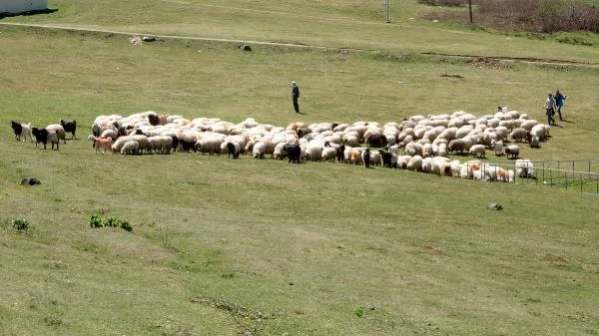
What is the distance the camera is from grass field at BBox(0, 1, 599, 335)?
20.6 metres

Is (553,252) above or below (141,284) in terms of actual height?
below

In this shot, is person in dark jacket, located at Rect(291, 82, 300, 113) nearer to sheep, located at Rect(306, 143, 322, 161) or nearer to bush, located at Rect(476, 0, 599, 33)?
sheep, located at Rect(306, 143, 322, 161)

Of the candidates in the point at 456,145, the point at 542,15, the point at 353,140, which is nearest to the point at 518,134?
the point at 456,145

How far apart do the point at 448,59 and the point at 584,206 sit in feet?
119

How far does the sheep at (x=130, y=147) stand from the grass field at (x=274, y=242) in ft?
2.98

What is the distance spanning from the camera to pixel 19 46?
7138 centimetres

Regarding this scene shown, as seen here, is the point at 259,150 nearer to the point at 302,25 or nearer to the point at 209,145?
the point at 209,145

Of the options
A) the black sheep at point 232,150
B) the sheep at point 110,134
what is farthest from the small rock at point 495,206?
the sheep at point 110,134

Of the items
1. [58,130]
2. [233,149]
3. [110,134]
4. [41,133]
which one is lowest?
[233,149]

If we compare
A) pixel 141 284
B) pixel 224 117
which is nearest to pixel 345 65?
pixel 224 117

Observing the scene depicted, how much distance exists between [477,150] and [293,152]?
31.5ft

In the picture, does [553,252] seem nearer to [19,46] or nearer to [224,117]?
[224,117]

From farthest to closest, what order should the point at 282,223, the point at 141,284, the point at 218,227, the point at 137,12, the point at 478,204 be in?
1. the point at 137,12
2. the point at 478,204
3. the point at 282,223
4. the point at 218,227
5. the point at 141,284

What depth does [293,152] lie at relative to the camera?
42125mm
